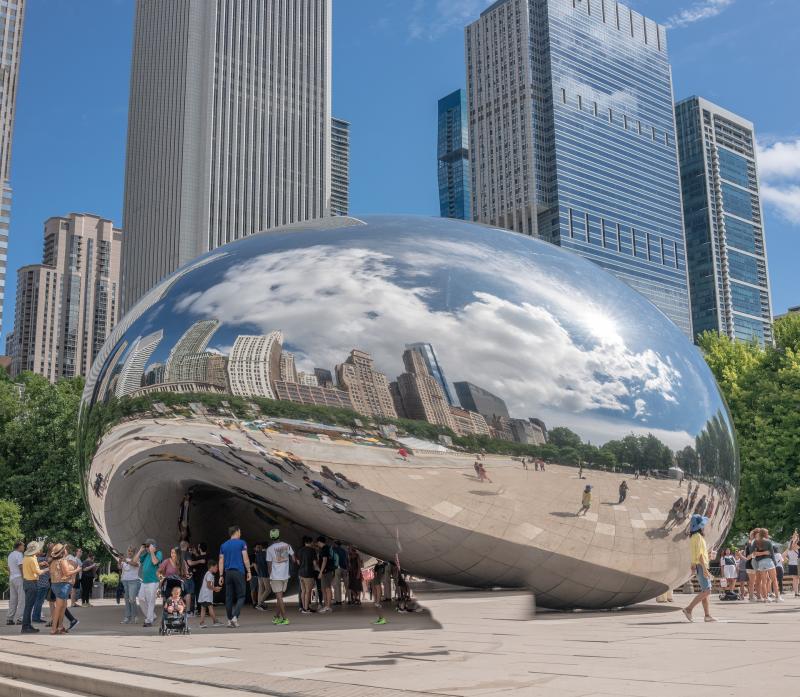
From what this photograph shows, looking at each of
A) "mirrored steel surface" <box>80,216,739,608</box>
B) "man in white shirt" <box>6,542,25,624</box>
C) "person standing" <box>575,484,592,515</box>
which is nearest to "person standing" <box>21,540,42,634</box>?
A: "man in white shirt" <box>6,542,25,624</box>

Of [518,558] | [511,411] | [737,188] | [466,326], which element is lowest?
[518,558]

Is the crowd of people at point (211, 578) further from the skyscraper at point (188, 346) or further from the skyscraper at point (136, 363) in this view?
the skyscraper at point (188, 346)

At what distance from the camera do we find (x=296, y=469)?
9109mm

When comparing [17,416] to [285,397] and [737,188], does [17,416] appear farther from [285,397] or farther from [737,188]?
[737,188]

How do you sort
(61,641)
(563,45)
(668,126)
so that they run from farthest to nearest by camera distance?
(668,126) < (563,45) < (61,641)

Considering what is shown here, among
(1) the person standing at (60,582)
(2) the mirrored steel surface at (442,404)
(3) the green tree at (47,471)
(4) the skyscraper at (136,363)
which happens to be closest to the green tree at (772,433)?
(2) the mirrored steel surface at (442,404)

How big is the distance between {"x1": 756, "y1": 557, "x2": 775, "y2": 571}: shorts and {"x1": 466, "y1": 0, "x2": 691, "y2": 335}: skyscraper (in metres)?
139

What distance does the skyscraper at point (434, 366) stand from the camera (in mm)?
8477

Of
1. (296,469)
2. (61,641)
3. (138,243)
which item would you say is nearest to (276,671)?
(296,469)

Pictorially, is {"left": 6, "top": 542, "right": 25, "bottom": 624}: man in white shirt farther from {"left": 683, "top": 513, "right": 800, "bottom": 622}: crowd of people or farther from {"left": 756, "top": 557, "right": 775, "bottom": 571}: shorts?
{"left": 756, "top": 557, "right": 775, "bottom": 571}: shorts

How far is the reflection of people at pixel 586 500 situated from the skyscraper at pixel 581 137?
14453 centimetres

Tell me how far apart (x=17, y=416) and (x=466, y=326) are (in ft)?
107

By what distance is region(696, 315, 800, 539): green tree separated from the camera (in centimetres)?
2795

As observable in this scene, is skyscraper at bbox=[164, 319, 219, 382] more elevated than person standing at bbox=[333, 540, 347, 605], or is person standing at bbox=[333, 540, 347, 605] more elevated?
skyscraper at bbox=[164, 319, 219, 382]
